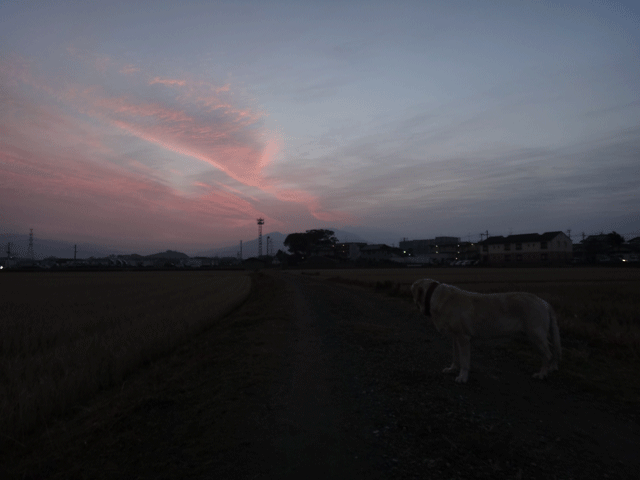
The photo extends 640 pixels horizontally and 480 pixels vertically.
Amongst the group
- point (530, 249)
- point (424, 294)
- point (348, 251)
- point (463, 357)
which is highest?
point (348, 251)

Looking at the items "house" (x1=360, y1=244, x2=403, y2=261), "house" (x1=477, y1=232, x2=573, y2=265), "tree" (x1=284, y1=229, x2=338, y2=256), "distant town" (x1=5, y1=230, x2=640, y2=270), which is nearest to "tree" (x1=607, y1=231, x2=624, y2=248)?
"distant town" (x1=5, y1=230, x2=640, y2=270)

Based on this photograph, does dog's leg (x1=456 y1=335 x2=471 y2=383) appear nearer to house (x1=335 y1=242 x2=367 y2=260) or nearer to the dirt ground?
the dirt ground

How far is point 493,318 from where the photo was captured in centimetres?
589

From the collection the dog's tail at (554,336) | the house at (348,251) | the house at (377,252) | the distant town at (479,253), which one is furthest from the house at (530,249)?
the dog's tail at (554,336)

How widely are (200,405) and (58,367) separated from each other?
12.9ft

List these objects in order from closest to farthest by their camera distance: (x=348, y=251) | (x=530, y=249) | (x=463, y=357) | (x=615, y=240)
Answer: (x=463, y=357)
(x=530, y=249)
(x=615, y=240)
(x=348, y=251)

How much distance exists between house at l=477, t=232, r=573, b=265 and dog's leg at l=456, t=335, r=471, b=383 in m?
90.5

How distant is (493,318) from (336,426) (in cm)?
311

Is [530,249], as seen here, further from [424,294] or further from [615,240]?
[424,294]

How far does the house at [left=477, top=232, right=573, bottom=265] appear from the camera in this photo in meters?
91.7

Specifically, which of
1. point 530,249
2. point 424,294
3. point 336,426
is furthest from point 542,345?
point 530,249

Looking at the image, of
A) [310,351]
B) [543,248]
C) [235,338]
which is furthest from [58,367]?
[543,248]

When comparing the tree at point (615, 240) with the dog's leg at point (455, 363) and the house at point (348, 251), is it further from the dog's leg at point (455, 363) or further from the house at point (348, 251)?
the dog's leg at point (455, 363)

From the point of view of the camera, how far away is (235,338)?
388 inches
